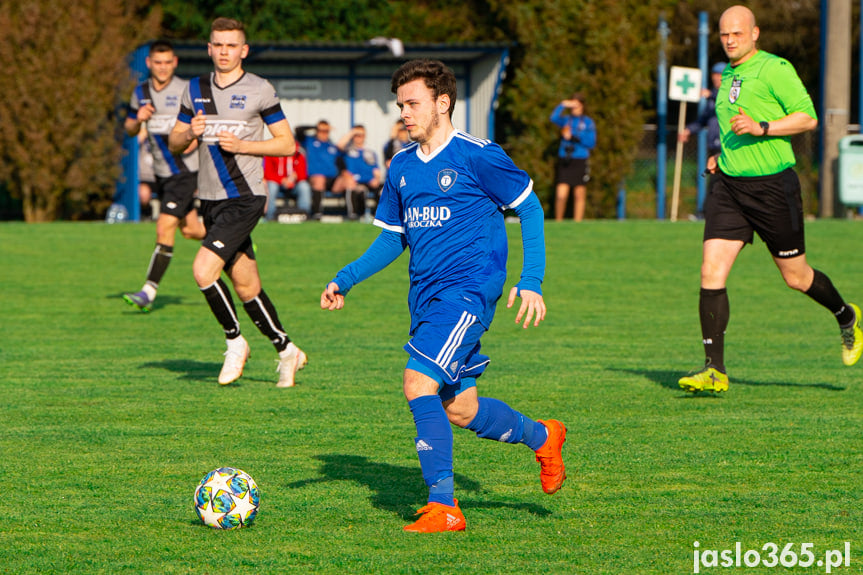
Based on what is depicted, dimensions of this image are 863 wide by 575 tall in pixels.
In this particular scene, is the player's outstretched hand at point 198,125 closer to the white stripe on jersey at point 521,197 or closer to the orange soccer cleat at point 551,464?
the white stripe on jersey at point 521,197

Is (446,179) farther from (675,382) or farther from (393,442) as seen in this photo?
(675,382)

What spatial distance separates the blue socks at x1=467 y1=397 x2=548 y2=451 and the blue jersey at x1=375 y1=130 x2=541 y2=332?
37 cm

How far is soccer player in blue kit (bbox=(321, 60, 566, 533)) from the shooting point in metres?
5.40

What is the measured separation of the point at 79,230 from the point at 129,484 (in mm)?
16964

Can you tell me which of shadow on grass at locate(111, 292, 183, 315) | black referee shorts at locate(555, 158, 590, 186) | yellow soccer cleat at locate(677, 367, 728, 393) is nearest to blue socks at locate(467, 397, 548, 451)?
yellow soccer cleat at locate(677, 367, 728, 393)

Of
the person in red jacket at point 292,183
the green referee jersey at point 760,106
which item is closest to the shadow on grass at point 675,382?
the green referee jersey at point 760,106

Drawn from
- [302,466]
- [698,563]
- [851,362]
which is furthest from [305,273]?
[698,563]

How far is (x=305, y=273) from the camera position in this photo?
1703 cm

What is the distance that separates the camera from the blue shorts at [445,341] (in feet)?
17.6

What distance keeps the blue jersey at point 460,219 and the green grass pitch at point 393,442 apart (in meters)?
0.98

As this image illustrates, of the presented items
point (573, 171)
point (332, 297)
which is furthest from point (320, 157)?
point (332, 297)

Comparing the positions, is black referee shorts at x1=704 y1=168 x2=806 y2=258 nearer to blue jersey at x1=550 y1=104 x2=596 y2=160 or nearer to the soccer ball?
the soccer ball

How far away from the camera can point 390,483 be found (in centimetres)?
620

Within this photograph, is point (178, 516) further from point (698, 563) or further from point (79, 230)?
point (79, 230)
